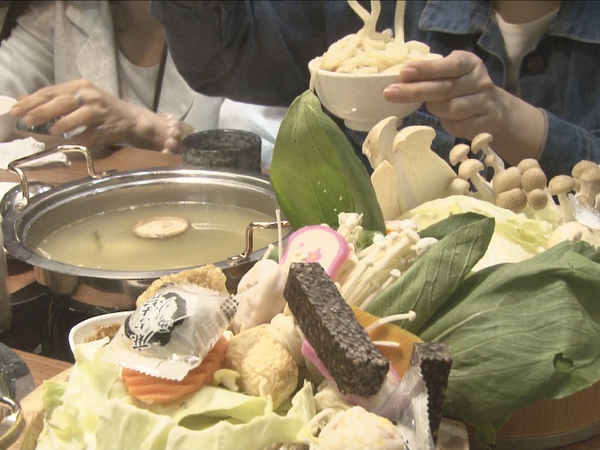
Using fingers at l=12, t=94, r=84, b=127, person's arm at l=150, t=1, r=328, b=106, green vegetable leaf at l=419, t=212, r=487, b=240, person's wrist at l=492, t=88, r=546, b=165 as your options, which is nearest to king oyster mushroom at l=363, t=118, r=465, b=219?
green vegetable leaf at l=419, t=212, r=487, b=240

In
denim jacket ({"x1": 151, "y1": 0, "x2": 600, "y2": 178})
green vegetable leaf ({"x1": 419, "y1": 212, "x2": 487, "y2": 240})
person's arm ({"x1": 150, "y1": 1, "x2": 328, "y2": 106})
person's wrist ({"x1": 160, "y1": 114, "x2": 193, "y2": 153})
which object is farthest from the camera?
person's wrist ({"x1": 160, "y1": 114, "x2": 193, "y2": 153})

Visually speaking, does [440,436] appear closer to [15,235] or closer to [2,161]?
[15,235]

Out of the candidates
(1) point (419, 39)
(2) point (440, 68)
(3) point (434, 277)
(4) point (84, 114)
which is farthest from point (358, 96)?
(4) point (84, 114)

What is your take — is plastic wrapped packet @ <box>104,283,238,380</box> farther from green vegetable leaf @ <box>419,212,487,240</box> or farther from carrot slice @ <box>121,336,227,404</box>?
green vegetable leaf @ <box>419,212,487,240</box>

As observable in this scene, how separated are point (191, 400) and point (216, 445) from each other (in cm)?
5

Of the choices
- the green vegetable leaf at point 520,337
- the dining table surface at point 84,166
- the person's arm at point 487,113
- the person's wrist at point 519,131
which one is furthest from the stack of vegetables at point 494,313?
the person's wrist at point 519,131

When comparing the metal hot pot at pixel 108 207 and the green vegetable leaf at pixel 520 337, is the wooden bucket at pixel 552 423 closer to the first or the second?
the green vegetable leaf at pixel 520 337

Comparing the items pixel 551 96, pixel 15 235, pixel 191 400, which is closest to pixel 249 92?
pixel 551 96

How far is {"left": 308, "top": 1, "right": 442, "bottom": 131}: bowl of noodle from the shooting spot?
1.07 meters

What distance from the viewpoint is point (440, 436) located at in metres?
0.54

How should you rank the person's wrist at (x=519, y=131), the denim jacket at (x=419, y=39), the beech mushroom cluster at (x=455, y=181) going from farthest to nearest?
the denim jacket at (x=419, y=39) → the person's wrist at (x=519, y=131) → the beech mushroom cluster at (x=455, y=181)

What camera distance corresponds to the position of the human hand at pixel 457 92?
1114mm

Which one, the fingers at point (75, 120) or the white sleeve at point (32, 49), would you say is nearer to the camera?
the fingers at point (75, 120)

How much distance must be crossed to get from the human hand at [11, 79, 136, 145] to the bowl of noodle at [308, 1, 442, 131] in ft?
3.44
